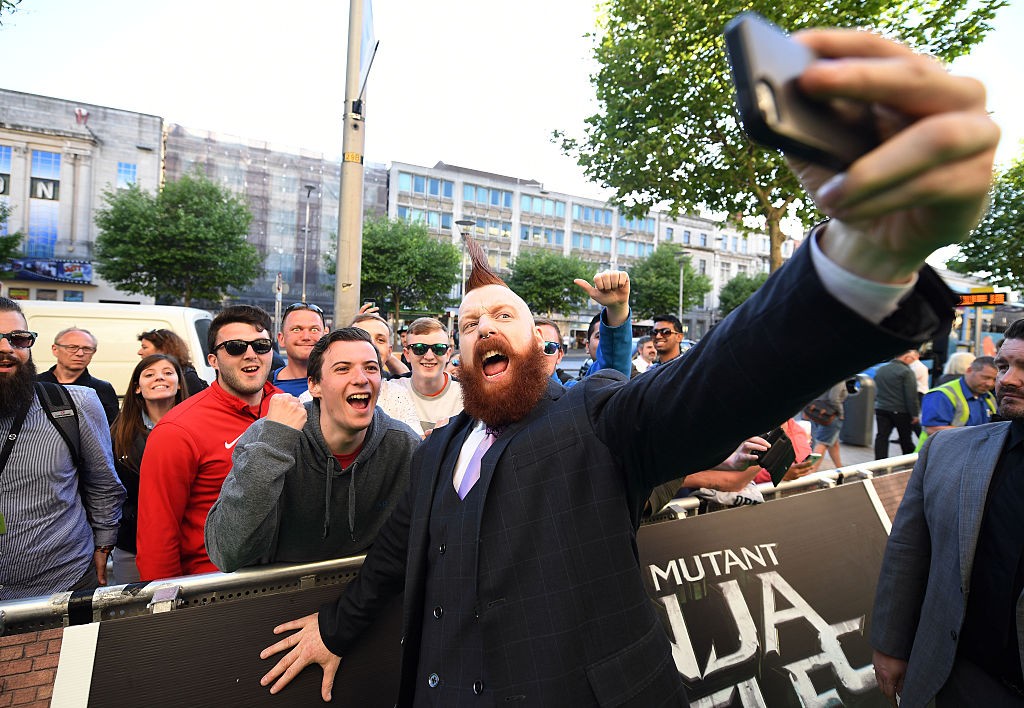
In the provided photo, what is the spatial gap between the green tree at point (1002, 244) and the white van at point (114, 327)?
1807cm

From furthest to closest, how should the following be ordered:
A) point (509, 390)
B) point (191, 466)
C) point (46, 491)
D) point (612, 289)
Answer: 1. point (46, 491)
2. point (191, 466)
3. point (612, 289)
4. point (509, 390)

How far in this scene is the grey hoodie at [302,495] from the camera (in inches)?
77.0

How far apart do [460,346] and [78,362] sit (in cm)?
489

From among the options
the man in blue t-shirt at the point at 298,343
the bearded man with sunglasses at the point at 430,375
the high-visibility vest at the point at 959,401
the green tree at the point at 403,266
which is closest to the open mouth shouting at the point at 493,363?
the bearded man with sunglasses at the point at 430,375

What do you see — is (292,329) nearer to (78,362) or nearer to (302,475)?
(78,362)

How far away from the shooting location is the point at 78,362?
16.8ft

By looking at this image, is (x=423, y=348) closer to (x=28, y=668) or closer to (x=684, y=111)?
(x=28, y=668)

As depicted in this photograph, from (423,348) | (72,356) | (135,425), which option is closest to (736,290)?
(423,348)

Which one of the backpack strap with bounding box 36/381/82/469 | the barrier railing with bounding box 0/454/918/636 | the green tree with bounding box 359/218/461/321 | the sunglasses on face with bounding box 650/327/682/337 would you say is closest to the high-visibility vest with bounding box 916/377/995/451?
the sunglasses on face with bounding box 650/327/682/337

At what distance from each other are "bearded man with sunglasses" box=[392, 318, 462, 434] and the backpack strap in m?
2.07

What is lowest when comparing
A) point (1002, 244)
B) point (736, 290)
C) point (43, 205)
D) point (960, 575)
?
point (960, 575)

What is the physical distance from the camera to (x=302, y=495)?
2.19m

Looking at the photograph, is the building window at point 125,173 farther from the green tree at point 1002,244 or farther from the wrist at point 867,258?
the wrist at point 867,258

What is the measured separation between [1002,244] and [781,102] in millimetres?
20898
